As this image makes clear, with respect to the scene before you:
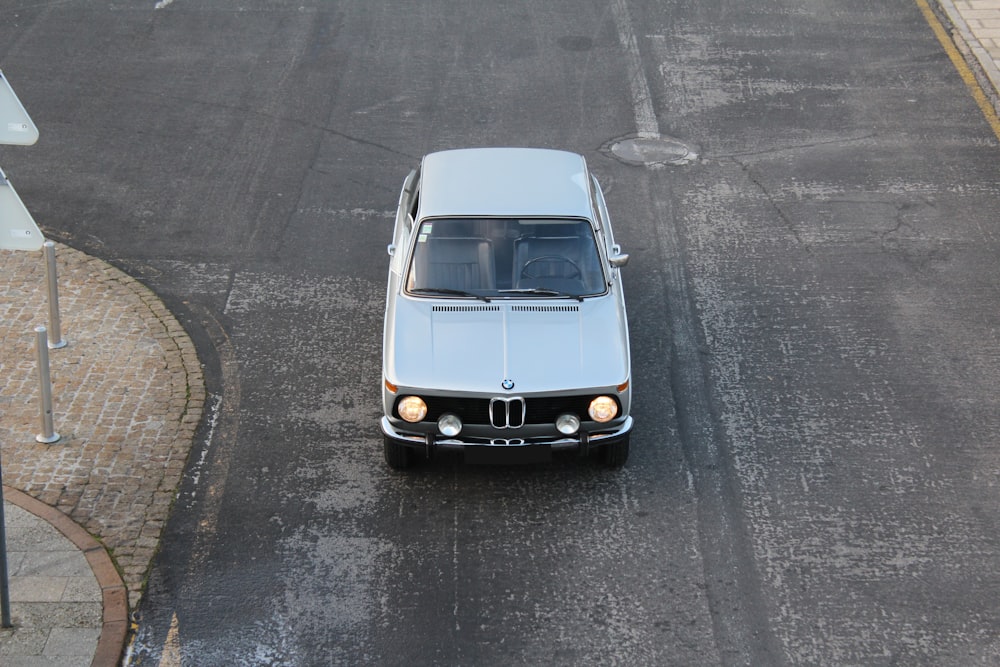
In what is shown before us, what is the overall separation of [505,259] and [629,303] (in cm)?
220

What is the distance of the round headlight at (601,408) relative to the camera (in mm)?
7938

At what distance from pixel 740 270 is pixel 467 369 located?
164 inches

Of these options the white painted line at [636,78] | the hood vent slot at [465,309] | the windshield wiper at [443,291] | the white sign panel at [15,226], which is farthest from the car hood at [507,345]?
the white painted line at [636,78]

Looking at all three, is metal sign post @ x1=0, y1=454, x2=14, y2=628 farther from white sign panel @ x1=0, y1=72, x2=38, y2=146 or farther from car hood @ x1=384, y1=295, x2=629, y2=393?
car hood @ x1=384, y1=295, x2=629, y2=393

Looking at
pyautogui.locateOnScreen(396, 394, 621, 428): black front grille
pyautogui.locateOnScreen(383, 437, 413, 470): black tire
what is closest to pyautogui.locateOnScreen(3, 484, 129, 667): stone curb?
pyautogui.locateOnScreen(383, 437, 413, 470): black tire

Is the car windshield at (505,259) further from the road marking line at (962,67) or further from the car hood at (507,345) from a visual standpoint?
the road marking line at (962,67)

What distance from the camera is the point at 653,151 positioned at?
13438 mm

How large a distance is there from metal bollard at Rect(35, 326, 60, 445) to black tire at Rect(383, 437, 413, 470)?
247cm

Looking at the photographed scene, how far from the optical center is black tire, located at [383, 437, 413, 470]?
8.23 metres

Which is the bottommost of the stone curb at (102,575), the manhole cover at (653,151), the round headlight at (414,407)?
the manhole cover at (653,151)

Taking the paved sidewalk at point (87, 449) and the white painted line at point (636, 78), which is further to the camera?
the white painted line at point (636, 78)

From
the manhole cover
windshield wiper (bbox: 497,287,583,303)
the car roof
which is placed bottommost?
the manhole cover

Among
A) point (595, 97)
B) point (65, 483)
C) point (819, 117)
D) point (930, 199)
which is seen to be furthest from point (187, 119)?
point (930, 199)

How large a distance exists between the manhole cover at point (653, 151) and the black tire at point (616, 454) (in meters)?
5.59
